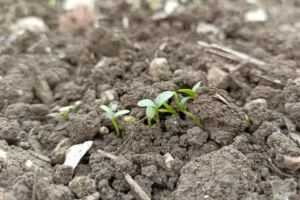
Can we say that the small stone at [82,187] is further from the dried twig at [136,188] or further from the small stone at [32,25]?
the small stone at [32,25]

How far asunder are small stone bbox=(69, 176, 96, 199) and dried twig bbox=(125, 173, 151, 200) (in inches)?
4.1

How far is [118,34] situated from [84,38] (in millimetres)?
167

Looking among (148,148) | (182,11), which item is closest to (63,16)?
(182,11)

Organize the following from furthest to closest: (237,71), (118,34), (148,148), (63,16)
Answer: (63,16) < (118,34) < (237,71) < (148,148)

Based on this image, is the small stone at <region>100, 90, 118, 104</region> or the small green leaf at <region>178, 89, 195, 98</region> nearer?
the small green leaf at <region>178, 89, 195, 98</region>

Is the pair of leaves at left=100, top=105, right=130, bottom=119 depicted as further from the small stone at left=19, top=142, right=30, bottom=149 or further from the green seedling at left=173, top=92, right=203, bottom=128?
the small stone at left=19, top=142, right=30, bottom=149

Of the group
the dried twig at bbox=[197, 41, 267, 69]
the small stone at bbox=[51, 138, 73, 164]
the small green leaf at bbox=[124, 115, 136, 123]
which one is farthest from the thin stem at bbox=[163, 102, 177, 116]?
the dried twig at bbox=[197, 41, 267, 69]

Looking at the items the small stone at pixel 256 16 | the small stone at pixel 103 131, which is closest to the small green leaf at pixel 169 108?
the small stone at pixel 103 131

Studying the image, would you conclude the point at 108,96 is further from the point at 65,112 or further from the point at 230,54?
the point at 230,54

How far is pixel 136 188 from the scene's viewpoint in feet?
3.86

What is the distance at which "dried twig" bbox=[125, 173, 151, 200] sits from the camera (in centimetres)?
116

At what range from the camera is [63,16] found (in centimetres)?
206

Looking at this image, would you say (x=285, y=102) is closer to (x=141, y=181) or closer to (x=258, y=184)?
(x=258, y=184)

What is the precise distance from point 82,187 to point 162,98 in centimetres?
38
